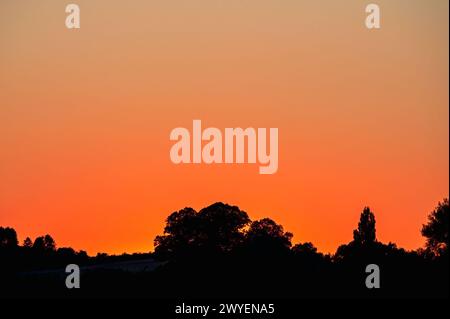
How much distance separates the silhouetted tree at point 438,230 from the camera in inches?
7347

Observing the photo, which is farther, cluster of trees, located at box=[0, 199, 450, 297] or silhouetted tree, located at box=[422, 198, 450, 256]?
silhouetted tree, located at box=[422, 198, 450, 256]

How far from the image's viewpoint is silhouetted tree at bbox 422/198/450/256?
186625 millimetres

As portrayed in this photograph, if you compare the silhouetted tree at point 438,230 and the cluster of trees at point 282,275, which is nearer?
the cluster of trees at point 282,275

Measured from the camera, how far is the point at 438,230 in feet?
624
